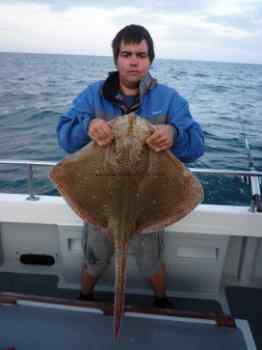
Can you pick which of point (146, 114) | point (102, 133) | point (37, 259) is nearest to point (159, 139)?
point (102, 133)

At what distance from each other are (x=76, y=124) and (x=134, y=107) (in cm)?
48

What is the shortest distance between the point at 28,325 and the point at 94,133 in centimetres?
161

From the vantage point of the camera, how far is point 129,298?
3844 millimetres

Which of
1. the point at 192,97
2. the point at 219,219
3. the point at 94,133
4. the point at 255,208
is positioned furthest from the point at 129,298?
the point at 192,97

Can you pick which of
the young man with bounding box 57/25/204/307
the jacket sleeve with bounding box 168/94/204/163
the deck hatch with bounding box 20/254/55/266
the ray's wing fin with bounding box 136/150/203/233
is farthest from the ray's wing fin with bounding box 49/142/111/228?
the deck hatch with bounding box 20/254/55/266

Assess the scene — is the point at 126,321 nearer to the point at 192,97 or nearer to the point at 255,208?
the point at 255,208

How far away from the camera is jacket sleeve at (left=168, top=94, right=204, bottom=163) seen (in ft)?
9.11

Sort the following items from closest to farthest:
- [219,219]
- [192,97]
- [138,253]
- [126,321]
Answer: [126,321] → [138,253] → [219,219] → [192,97]

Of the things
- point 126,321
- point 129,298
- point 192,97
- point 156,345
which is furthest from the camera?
point 192,97

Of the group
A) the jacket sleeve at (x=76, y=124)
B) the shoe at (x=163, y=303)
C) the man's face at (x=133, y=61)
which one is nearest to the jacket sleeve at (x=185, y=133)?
the man's face at (x=133, y=61)

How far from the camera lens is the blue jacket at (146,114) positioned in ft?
9.27

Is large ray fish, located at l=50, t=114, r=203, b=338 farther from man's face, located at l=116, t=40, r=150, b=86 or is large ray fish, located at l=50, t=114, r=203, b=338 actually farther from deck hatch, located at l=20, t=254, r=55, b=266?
deck hatch, located at l=20, t=254, r=55, b=266

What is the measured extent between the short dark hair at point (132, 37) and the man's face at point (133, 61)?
3cm

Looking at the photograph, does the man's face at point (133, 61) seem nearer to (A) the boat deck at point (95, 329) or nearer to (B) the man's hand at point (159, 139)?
(B) the man's hand at point (159, 139)
